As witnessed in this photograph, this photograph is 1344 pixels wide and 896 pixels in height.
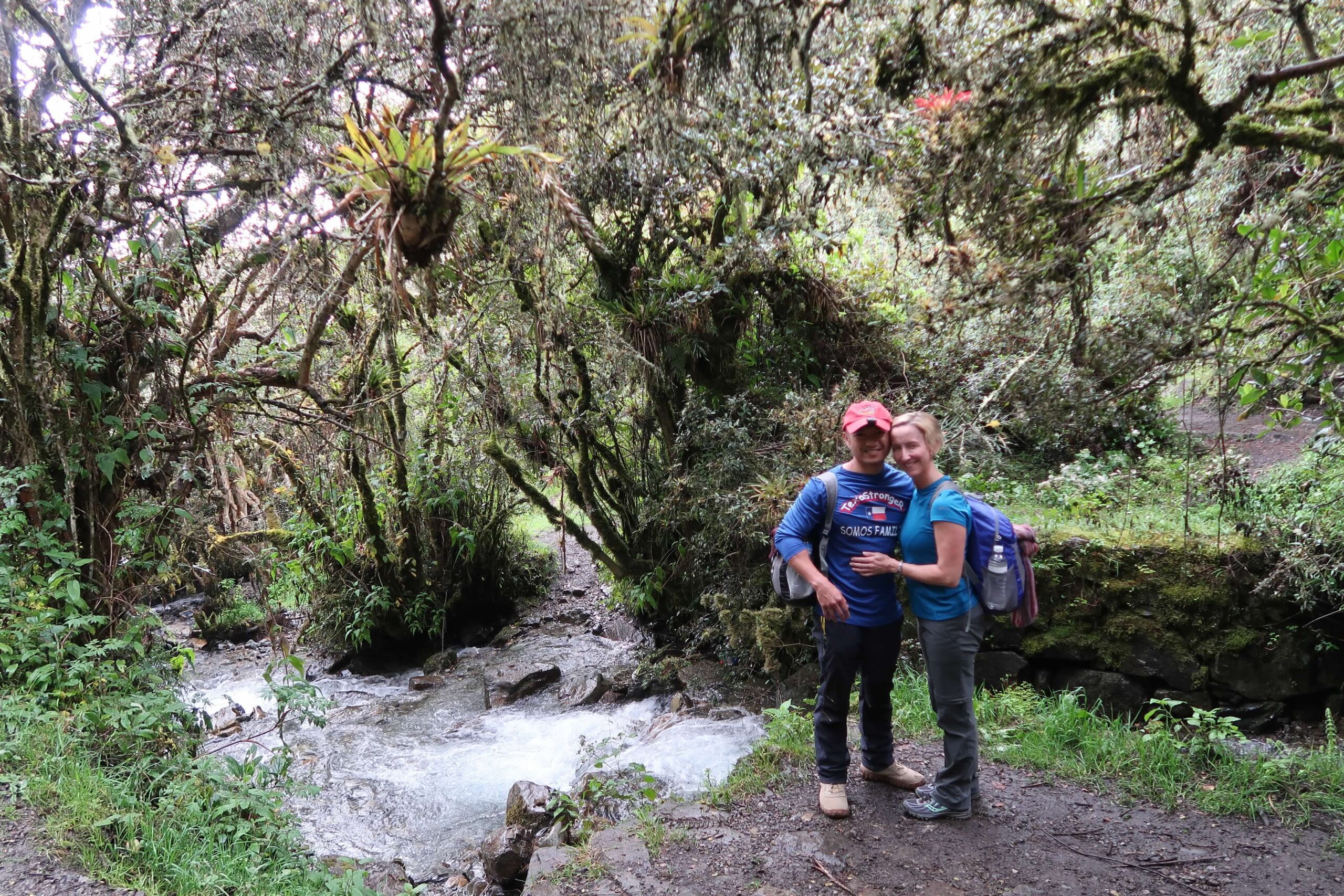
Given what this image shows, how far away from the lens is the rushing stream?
17.7 ft

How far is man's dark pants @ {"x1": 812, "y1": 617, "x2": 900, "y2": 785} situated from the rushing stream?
43.5 inches

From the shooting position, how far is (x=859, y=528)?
132 inches

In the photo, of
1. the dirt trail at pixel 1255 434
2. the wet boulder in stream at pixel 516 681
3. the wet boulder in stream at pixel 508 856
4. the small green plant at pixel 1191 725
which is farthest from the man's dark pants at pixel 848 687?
the dirt trail at pixel 1255 434

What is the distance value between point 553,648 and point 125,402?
239 inches

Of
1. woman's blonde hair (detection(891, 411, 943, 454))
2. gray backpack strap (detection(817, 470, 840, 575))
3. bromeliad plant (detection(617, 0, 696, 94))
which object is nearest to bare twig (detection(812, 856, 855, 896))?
gray backpack strap (detection(817, 470, 840, 575))

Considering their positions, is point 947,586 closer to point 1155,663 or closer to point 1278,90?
point 1155,663

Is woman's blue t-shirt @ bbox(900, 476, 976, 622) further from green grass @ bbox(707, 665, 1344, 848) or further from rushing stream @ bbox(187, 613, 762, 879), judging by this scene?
rushing stream @ bbox(187, 613, 762, 879)

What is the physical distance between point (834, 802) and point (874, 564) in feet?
4.28

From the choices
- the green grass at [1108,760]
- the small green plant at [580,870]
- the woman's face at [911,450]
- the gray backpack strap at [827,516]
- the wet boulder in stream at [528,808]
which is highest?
the woman's face at [911,450]

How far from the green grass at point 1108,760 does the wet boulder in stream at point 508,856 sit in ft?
4.33

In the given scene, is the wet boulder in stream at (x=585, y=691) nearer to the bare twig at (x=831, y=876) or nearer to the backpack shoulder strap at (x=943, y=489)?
the bare twig at (x=831, y=876)

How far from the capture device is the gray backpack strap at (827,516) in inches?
133

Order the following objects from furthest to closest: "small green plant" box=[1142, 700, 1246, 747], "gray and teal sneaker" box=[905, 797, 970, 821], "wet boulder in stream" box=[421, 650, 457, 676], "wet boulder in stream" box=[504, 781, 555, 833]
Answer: "wet boulder in stream" box=[421, 650, 457, 676] → "wet boulder in stream" box=[504, 781, 555, 833] → "small green plant" box=[1142, 700, 1246, 747] → "gray and teal sneaker" box=[905, 797, 970, 821]

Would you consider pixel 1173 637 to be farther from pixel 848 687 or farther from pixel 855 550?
pixel 855 550
